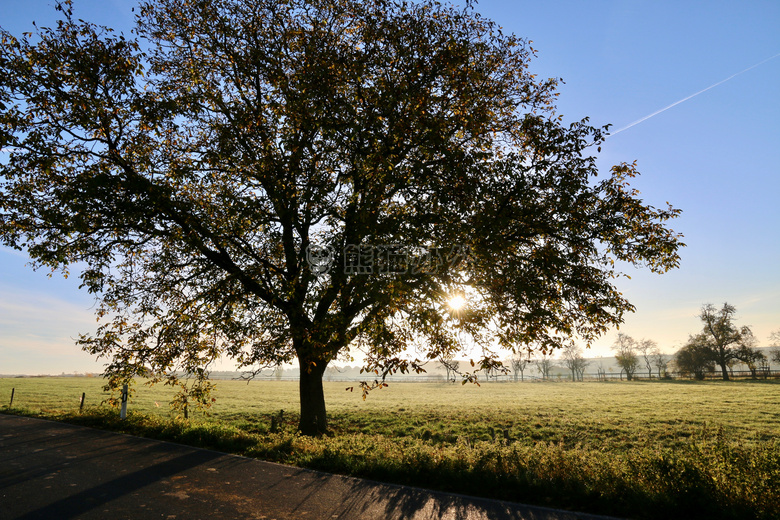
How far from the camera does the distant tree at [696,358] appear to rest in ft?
222

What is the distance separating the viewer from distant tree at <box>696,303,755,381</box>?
66.0m

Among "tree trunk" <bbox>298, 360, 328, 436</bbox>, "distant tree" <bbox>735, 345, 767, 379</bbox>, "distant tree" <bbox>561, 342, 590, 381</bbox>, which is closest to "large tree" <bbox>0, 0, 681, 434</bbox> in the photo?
"tree trunk" <bbox>298, 360, 328, 436</bbox>

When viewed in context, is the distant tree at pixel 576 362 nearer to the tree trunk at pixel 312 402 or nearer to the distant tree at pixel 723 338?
the distant tree at pixel 723 338

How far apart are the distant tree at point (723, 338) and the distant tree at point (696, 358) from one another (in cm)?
15

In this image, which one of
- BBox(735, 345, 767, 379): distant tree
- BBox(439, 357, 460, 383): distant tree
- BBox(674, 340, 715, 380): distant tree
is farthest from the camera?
BBox(674, 340, 715, 380): distant tree

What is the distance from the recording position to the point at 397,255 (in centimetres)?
1013

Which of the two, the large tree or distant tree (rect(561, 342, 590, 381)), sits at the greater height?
the large tree

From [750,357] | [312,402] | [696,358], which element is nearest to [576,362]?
[696,358]

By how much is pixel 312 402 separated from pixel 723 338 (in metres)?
80.8

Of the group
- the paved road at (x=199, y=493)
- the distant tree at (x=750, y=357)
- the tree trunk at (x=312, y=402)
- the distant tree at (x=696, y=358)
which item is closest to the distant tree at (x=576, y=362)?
the distant tree at (x=696, y=358)

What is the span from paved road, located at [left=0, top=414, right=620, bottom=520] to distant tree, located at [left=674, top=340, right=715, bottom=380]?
81.2 meters

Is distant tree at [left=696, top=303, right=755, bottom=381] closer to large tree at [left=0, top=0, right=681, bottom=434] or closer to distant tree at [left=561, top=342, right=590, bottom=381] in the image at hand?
distant tree at [left=561, top=342, right=590, bottom=381]

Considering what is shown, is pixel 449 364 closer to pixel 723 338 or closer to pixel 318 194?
pixel 318 194

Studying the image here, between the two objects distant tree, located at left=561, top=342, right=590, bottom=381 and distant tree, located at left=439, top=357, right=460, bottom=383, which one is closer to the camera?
distant tree, located at left=439, top=357, right=460, bottom=383
